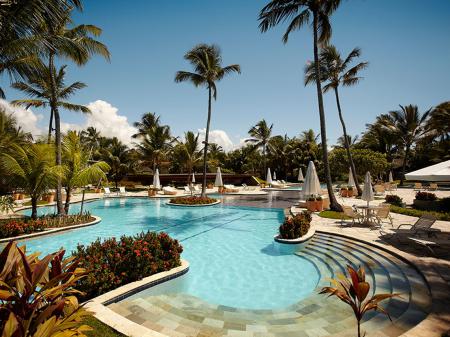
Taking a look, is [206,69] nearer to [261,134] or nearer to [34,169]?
[34,169]

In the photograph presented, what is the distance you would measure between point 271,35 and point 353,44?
280 inches

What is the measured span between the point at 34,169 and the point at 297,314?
1191 cm

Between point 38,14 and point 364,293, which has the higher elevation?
point 38,14

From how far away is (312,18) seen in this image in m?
13.9

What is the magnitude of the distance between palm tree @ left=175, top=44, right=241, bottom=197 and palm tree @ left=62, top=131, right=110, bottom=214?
8185 mm

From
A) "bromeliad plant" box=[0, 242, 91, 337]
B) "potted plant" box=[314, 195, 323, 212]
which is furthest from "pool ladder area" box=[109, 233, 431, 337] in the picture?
"potted plant" box=[314, 195, 323, 212]

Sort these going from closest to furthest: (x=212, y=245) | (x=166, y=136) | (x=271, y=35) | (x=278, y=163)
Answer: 1. (x=212, y=245)
2. (x=271, y=35)
3. (x=166, y=136)
4. (x=278, y=163)

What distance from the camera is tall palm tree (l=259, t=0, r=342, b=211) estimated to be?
43.6 feet

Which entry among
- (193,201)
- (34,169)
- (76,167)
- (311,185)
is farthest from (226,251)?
(193,201)

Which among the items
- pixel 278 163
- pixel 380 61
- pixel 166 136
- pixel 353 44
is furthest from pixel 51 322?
pixel 278 163

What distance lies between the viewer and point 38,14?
5977 millimetres

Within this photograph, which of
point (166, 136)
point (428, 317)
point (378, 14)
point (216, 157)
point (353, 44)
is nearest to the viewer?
point (428, 317)

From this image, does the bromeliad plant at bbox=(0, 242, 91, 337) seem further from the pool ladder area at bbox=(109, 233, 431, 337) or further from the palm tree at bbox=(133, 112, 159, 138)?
the palm tree at bbox=(133, 112, 159, 138)

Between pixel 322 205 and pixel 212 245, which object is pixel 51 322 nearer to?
pixel 212 245
